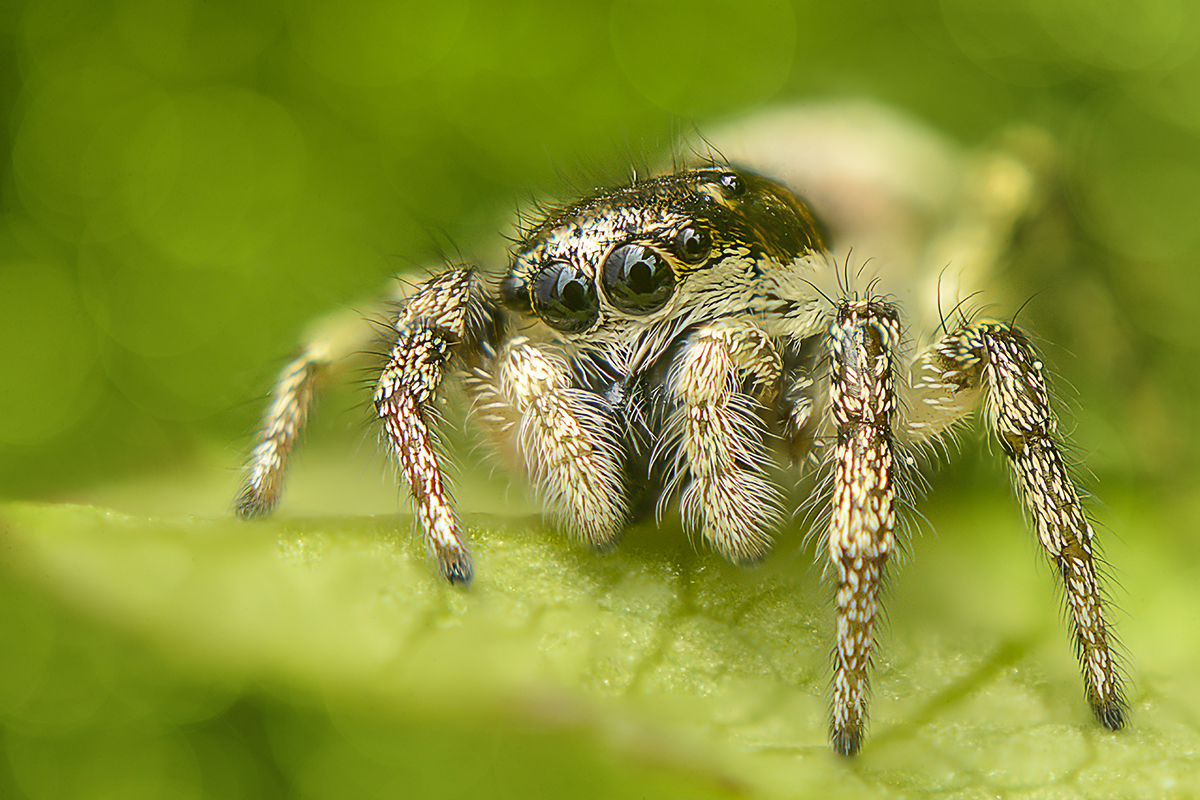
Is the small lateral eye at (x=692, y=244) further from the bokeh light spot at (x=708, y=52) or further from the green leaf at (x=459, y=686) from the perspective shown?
the bokeh light spot at (x=708, y=52)

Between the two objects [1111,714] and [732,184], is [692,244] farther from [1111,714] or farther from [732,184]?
[1111,714]

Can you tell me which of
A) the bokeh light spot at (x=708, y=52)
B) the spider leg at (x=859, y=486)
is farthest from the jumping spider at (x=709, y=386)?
the bokeh light spot at (x=708, y=52)

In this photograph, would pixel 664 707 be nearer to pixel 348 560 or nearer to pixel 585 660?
pixel 585 660

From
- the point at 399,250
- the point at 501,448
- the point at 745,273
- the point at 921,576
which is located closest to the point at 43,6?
the point at 399,250

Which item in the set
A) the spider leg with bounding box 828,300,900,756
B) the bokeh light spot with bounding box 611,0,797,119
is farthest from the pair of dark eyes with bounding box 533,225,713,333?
the bokeh light spot with bounding box 611,0,797,119

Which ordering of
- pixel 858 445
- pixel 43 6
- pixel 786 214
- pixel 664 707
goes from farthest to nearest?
1. pixel 43 6
2. pixel 786 214
3. pixel 858 445
4. pixel 664 707

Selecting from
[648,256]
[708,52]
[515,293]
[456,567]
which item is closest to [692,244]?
[648,256]
